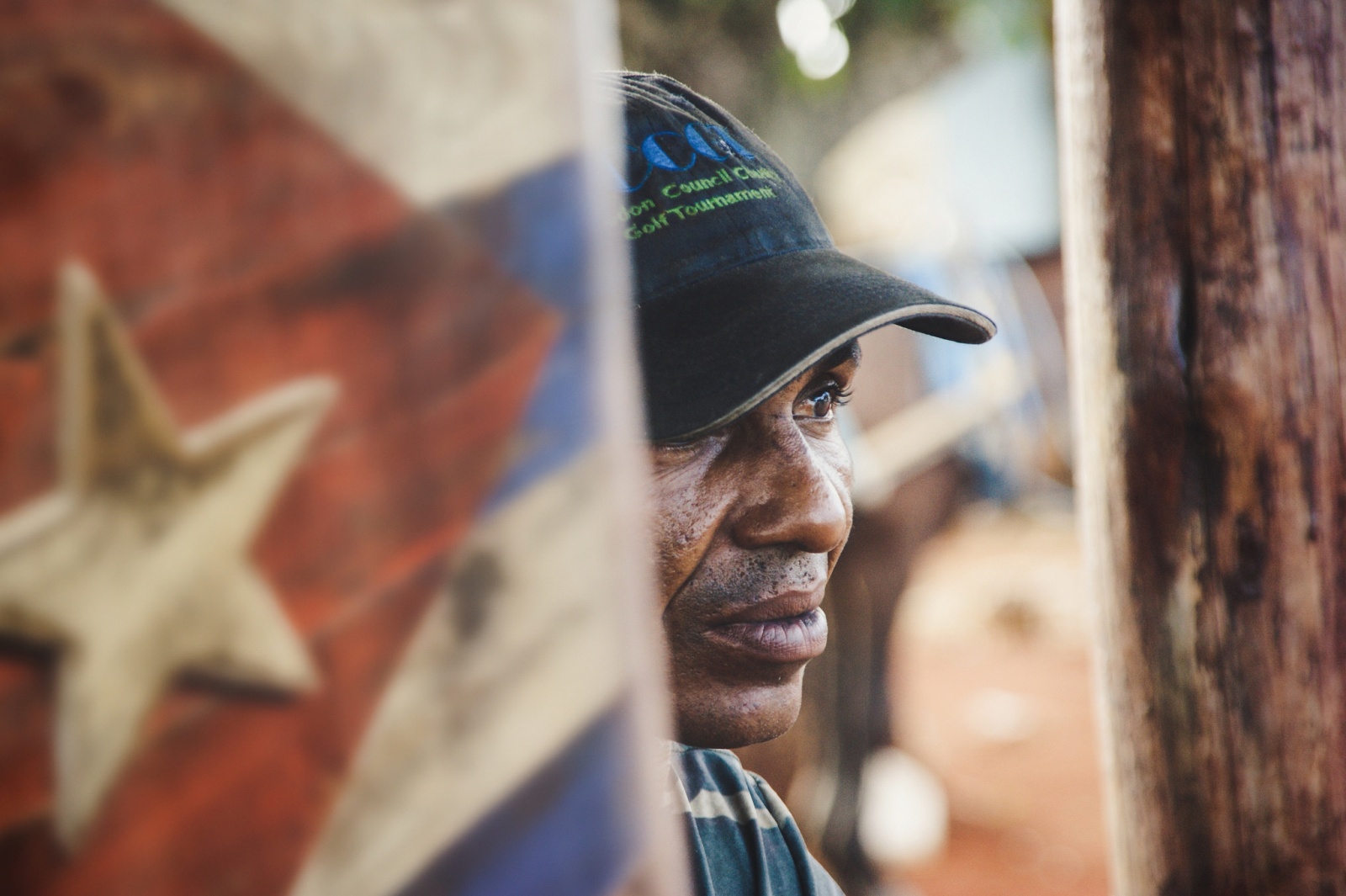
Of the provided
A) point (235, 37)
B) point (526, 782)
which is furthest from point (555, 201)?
point (526, 782)

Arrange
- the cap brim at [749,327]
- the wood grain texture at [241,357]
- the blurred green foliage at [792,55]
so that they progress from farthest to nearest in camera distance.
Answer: the blurred green foliage at [792,55], the cap brim at [749,327], the wood grain texture at [241,357]

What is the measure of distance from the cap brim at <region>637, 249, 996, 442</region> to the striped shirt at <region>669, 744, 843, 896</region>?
1.32ft

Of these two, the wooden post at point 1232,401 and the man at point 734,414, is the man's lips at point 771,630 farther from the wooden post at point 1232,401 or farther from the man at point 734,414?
the wooden post at point 1232,401

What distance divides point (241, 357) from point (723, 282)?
67cm

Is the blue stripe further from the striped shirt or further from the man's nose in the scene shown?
the striped shirt

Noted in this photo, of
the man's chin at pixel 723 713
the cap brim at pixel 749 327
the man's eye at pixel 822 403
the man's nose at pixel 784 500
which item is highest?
the cap brim at pixel 749 327

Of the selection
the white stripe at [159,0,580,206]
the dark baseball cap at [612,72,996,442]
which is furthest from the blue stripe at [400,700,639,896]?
the dark baseball cap at [612,72,996,442]

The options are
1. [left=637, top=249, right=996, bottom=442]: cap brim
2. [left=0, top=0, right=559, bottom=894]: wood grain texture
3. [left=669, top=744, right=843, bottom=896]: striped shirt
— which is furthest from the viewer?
[left=669, top=744, right=843, bottom=896]: striped shirt

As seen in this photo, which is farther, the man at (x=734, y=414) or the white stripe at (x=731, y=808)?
the white stripe at (x=731, y=808)

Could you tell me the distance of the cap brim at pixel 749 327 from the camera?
2.92 ft

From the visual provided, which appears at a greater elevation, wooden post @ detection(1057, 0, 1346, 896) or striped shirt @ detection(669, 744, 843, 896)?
wooden post @ detection(1057, 0, 1346, 896)

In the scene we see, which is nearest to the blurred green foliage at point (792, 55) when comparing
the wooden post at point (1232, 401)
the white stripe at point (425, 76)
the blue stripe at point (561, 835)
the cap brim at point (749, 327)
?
the wooden post at point (1232, 401)

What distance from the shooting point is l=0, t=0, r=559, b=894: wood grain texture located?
305 mm

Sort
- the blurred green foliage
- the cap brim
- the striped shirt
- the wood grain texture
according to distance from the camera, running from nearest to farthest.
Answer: the wood grain texture → the cap brim → the striped shirt → the blurred green foliage
